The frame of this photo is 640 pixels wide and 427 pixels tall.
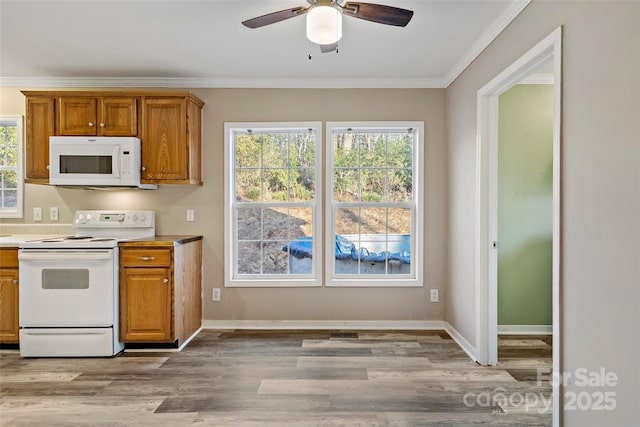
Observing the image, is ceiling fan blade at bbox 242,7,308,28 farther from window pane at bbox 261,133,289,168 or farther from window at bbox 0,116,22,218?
window at bbox 0,116,22,218

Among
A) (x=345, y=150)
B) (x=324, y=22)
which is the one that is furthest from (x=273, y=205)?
(x=324, y=22)

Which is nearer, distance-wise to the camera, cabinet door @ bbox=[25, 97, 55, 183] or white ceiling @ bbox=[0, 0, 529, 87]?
white ceiling @ bbox=[0, 0, 529, 87]

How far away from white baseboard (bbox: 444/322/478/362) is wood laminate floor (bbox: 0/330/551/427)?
6 centimetres

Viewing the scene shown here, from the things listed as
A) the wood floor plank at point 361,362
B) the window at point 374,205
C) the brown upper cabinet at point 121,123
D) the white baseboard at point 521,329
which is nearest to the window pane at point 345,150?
the window at point 374,205

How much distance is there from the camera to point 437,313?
362 cm

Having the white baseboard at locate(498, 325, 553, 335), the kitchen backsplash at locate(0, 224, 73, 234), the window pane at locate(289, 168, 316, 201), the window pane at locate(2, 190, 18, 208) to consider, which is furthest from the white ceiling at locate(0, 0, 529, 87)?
the white baseboard at locate(498, 325, 553, 335)

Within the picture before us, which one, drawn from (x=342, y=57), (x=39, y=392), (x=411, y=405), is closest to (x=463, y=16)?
(x=342, y=57)

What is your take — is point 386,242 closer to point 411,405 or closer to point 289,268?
point 289,268

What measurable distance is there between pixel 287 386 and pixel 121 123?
2689 mm

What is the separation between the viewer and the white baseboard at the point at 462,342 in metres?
2.86

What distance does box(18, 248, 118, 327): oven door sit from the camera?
113 inches

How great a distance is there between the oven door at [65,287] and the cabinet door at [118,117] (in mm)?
1113

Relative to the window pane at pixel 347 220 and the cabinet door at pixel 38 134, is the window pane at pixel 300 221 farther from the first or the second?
the cabinet door at pixel 38 134
